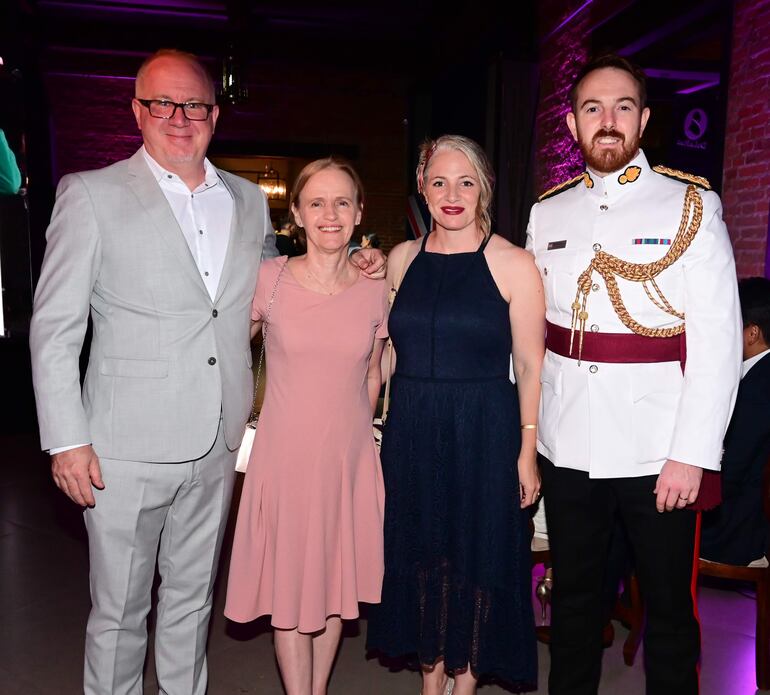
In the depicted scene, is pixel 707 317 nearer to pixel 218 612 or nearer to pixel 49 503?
Answer: pixel 218 612

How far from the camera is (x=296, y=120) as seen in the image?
9984 mm

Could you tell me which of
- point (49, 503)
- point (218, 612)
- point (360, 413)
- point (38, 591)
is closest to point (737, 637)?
point (360, 413)

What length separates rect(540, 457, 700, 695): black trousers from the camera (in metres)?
1.96

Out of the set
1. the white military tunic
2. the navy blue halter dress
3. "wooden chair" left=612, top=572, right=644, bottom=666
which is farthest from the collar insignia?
"wooden chair" left=612, top=572, right=644, bottom=666

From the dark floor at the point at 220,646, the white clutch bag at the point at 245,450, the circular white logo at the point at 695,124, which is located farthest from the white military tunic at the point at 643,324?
the circular white logo at the point at 695,124

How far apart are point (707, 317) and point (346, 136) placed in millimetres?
8965

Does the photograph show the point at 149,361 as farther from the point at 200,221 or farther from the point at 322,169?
the point at 322,169

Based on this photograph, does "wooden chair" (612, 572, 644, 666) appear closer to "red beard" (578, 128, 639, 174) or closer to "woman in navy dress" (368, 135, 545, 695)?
"woman in navy dress" (368, 135, 545, 695)

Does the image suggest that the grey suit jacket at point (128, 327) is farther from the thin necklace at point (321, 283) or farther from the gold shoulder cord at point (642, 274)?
the gold shoulder cord at point (642, 274)

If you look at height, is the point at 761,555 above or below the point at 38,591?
above

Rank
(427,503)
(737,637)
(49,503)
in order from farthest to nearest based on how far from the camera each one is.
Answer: (49,503), (737,637), (427,503)

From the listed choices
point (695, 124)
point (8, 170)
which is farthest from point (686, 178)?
point (8, 170)

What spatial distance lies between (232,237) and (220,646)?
1.69 m

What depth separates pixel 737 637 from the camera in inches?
118
